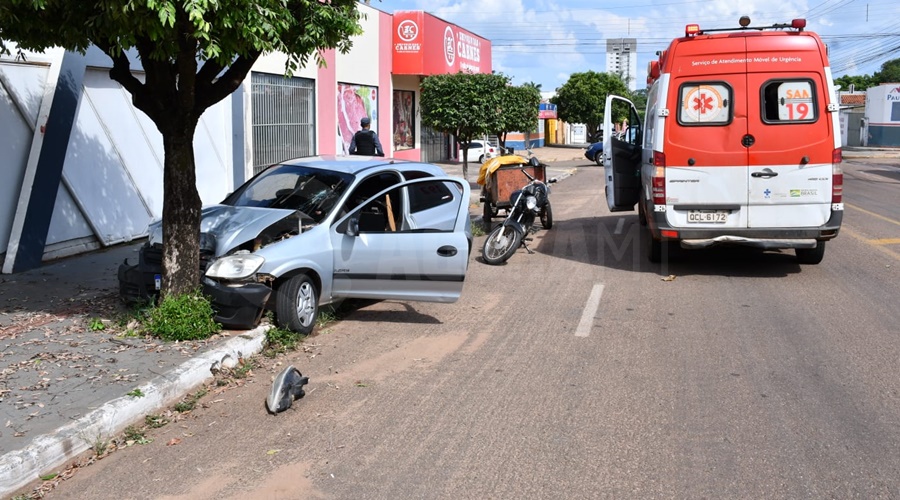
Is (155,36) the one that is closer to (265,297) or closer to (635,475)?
(265,297)

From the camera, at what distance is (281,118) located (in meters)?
18.7

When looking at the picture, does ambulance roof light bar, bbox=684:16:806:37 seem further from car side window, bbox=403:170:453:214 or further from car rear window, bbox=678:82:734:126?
car side window, bbox=403:170:453:214

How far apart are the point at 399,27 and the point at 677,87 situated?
777 inches

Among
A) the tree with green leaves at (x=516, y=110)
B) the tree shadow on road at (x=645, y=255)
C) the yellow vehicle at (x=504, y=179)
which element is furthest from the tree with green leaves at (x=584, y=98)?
the tree shadow on road at (x=645, y=255)

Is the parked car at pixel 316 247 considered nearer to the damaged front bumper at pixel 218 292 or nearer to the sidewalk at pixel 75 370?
the damaged front bumper at pixel 218 292

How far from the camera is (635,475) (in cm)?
455

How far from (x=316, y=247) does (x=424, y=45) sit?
71.5 ft

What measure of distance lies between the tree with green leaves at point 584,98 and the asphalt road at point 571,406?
6033 centimetres

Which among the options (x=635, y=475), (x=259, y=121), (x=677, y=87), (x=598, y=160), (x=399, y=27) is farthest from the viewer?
(x=598, y=160)

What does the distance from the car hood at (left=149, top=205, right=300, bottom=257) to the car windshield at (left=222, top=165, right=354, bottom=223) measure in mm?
365

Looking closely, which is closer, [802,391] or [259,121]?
[802,391]

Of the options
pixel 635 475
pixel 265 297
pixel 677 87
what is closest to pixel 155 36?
pixel 265 297

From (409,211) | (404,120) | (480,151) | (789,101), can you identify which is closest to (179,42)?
(409,211)

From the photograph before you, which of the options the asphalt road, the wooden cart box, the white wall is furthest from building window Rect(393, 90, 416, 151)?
the asphalt road
